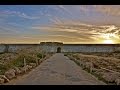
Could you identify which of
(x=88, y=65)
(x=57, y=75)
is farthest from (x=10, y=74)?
(x=88, y=65)

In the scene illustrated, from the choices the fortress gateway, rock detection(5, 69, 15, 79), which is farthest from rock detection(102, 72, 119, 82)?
rock detection(5, 69, 15, 79)

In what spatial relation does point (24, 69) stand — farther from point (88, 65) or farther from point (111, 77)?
point (111, 77)

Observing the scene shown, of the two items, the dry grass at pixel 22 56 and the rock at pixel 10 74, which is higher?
the dry grass at pixel 22 56

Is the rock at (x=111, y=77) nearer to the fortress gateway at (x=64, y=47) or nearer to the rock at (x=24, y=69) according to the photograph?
the fortress gateway at (x=64, y=47)

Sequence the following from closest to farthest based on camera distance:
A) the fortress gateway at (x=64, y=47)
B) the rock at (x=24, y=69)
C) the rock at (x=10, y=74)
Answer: the rock at (x=10, y=74)
the rock at (x=24, y=69)
the fortress gateway at (x=64, y=47)

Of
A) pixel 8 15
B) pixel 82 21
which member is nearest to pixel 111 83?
pixel 82 21

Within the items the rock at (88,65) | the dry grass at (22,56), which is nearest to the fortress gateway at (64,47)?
the dry grass at (22,56)
